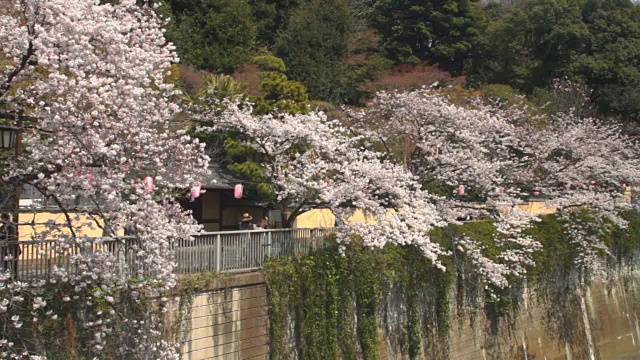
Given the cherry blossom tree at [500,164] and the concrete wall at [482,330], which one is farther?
the cherry blossom tree at [500,164]

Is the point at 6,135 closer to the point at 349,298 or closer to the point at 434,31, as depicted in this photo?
the point at 349,298

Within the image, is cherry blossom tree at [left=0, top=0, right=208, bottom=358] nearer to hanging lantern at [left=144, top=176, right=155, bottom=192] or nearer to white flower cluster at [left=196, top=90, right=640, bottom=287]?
hanging lantern at [left=144, top=176, right=155, bottom=192]

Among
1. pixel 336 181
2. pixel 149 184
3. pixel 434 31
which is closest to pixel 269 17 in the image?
pixel 434 31

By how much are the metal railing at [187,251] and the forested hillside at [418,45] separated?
616 inches

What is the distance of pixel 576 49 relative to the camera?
3247 centimetres

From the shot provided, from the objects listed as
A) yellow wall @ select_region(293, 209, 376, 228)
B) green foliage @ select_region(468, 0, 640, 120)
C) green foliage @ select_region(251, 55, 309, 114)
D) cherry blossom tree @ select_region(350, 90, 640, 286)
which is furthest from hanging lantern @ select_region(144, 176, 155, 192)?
green foliage @ select_region(468, 0, 640, 120)

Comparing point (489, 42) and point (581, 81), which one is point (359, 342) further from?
point (489, 42)

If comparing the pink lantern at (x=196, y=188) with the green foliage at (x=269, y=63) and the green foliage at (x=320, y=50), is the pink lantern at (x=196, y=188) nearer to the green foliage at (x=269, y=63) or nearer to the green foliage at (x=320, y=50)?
the green foliage at (x=269, y=63)

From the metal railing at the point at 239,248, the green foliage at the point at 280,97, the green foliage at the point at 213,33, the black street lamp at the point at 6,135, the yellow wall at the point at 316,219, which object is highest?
the green foliage at the point at 213,33

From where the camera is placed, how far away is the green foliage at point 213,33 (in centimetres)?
2880

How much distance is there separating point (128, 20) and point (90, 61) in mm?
1358

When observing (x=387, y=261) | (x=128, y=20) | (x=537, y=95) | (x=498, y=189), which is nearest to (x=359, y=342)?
(x=387, y=261)

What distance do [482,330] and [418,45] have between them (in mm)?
23865

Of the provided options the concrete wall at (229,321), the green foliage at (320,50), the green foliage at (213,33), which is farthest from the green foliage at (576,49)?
the concrete wall at (229,321)
